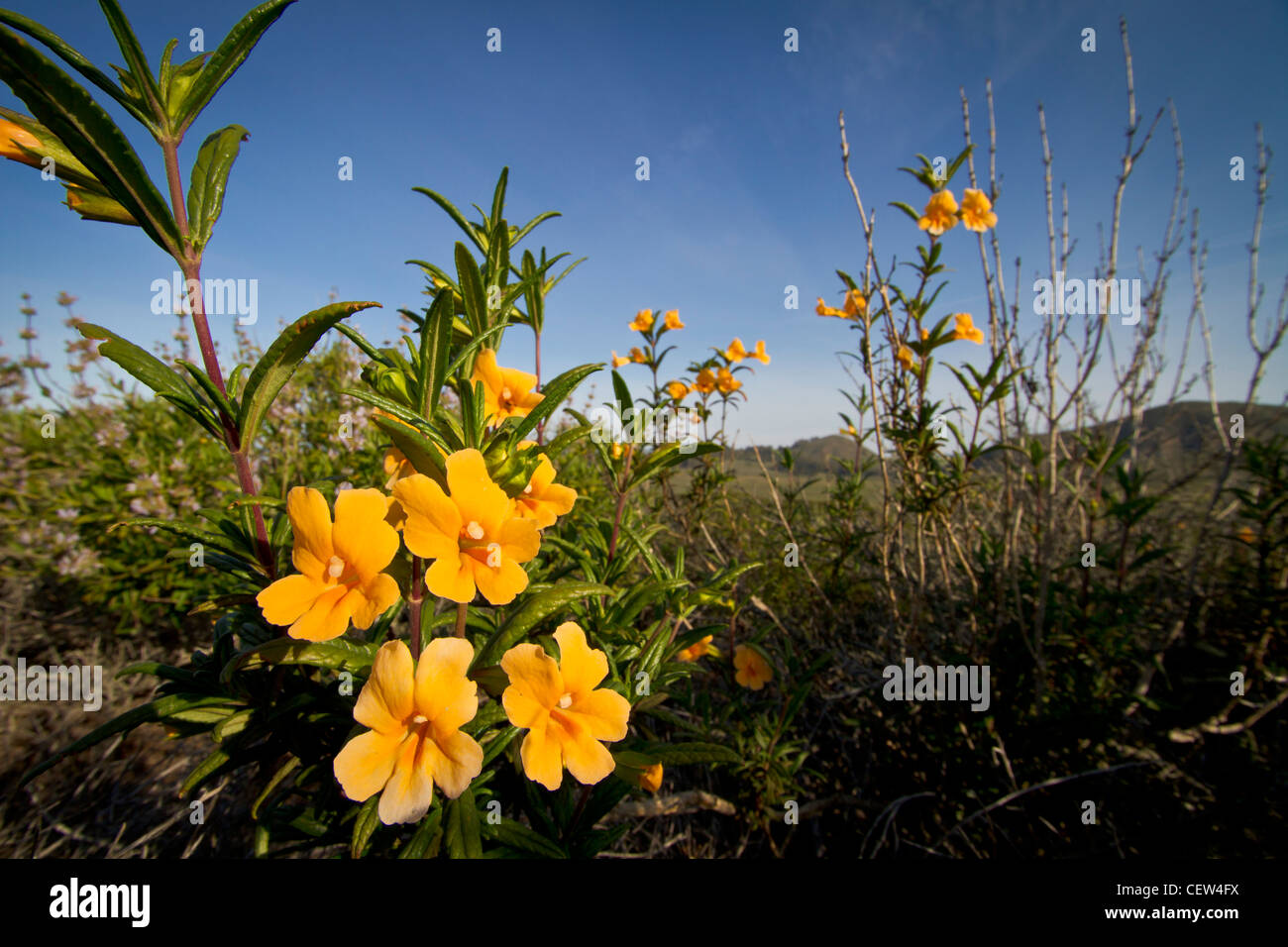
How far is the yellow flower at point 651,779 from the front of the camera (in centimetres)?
117

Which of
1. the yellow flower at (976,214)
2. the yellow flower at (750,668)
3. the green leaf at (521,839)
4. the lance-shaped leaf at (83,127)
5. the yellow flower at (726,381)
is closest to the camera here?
the lance-shaped leaf at (83,127)

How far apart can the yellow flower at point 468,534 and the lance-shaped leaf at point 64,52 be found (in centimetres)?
70

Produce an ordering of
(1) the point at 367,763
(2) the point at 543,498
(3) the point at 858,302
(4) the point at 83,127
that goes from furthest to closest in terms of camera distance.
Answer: (3) the point at 858,302
(2) the point at 543,498
(1) the point at 367,763
(4) the point at 83,127

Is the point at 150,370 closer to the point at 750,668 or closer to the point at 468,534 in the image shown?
the point at 468,534

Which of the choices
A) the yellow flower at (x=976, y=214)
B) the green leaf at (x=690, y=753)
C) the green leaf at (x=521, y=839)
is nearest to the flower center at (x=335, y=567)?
the green leaf at (x=521, y=839)

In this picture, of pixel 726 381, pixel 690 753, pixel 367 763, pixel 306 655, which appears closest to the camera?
pixel 367 763

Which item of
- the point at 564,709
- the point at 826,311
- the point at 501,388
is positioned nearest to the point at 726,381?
the point at 826,311

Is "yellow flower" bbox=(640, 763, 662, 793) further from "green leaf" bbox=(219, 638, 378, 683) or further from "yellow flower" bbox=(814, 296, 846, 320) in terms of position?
"yellow flower" bbox=(814, 296, 846, 320)

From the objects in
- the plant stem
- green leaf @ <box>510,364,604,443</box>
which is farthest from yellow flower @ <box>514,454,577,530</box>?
the plant stem

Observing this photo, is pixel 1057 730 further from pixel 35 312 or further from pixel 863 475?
pixel 35 312

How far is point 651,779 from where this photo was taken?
1.23 m

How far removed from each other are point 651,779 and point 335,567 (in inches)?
36.9

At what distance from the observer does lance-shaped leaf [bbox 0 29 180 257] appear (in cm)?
56

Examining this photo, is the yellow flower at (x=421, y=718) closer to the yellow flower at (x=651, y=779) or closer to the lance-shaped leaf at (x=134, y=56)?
the yellow flower at (x=651, y=779)
